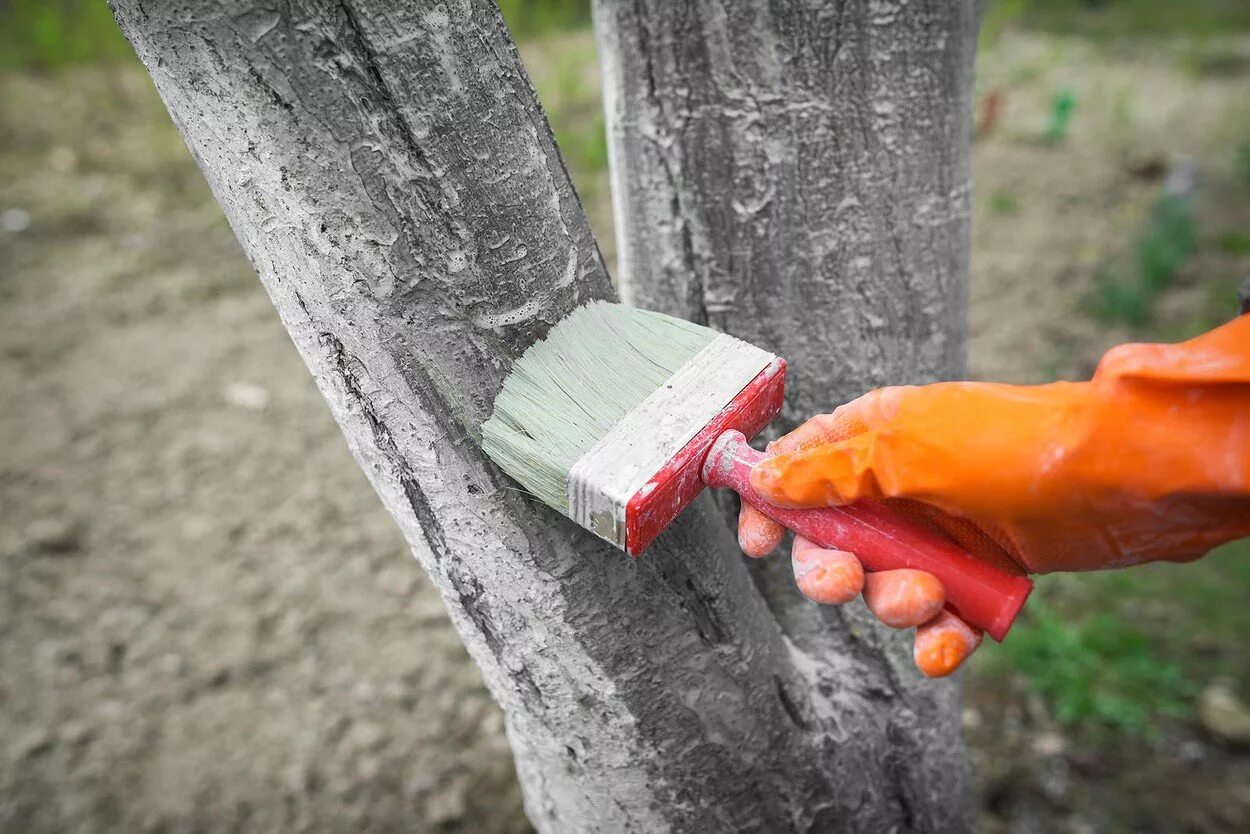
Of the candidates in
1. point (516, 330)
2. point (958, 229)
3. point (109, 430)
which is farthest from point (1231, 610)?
point (109, 430)

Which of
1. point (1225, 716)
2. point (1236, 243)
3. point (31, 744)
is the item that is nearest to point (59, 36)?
point (31, 744)

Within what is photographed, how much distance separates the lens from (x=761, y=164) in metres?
1.03

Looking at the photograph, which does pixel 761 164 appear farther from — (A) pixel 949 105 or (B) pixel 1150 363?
(B) pixel 1150 363

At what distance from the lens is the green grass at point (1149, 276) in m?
3.14

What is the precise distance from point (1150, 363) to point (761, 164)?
510 millimetres

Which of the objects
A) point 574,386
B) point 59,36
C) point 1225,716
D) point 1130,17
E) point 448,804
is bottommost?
point 1130,17

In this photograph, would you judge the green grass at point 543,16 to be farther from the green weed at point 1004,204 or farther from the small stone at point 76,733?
the small stone at point 76,733

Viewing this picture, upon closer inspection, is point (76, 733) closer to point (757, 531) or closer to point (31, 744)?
point (31, 744)

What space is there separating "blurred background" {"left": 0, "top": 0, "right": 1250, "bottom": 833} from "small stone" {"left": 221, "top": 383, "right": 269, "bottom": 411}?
0.02 m

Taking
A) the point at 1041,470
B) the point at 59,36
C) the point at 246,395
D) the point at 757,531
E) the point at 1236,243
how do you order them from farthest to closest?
the point at 59,36 → the point at 1236,243 → the point at 246,395 → the point at 757,531 → the point at 1041,470

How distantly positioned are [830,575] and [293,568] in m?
2.02

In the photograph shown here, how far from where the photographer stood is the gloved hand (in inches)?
27.2

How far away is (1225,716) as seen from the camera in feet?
6.14

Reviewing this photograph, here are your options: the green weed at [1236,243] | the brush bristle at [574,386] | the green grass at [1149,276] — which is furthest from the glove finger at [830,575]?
the green weed at [1236,243]
